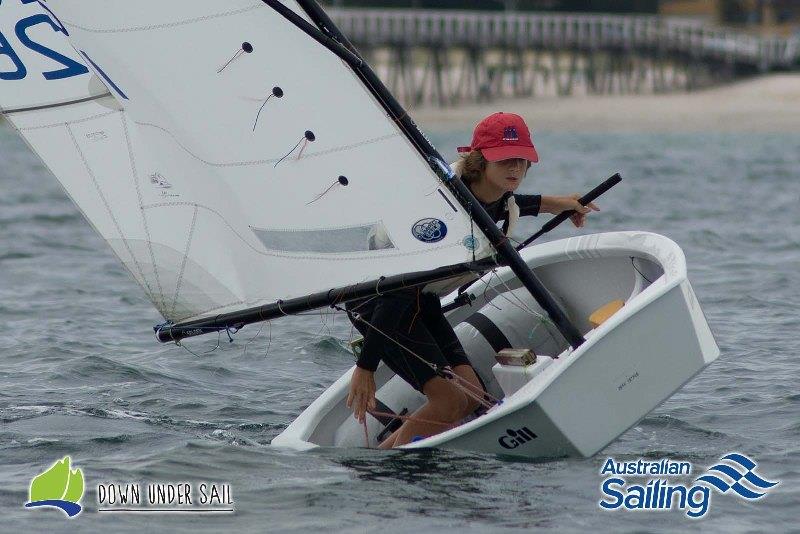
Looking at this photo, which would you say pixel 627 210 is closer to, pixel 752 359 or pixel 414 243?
pixel 752 359

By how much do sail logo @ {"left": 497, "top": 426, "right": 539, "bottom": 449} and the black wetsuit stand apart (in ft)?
1.25

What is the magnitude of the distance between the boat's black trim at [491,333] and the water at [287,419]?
710mm

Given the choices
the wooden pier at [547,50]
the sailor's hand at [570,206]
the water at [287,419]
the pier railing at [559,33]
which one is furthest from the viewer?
the wooden pier at [547,50]

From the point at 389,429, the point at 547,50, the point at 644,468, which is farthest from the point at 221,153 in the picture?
Answer: the point at 547,50

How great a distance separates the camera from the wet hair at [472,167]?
5172 millimetres

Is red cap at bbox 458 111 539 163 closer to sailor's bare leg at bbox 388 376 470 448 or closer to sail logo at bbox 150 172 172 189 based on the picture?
sailor's bare leg at bbox 388 376 470 448

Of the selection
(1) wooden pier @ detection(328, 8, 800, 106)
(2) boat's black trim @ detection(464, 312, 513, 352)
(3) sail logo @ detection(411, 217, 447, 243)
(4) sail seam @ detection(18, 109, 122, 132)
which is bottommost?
(1) wooden pier @ detection(328, 8, 800, 106)

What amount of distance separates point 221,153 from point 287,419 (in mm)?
1642

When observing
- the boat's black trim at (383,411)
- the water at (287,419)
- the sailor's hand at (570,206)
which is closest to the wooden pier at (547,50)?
the water at (287,419)

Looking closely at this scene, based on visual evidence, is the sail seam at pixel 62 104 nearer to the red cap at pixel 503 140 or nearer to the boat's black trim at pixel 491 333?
the red cap at pixel 503 140

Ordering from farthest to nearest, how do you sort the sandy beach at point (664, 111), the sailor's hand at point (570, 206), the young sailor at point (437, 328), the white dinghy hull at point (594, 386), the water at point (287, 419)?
the sandy beach at point (664, 111) → the sailor's hand at point (570, 206) → the young sailor at point (437, 328) → the white dinghy hull at point (594, 386) → the water at point (287, 419)

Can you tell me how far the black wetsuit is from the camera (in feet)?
16.7

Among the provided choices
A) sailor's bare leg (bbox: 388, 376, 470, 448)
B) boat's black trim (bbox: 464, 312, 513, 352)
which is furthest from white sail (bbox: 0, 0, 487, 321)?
boat's black trim (bbox: 464, 312, 513, 352)

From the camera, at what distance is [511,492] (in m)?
4.91
